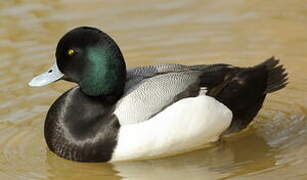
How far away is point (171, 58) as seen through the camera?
8508 mm

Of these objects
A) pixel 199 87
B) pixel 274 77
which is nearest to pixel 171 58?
pixel 274 77

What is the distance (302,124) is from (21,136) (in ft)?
7.12

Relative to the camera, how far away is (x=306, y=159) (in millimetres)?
6535

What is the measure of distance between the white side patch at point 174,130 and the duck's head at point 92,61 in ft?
1.24

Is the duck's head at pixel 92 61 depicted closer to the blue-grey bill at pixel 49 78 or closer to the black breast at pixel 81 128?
the blue-grey bill at pixel 49 78

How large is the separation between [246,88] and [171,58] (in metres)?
1.66

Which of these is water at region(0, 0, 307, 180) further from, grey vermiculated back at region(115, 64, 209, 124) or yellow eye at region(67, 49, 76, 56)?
yellow eye at region(67, 49, 76, 56)

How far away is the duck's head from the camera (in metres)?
6.63

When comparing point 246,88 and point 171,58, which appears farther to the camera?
point 171,58

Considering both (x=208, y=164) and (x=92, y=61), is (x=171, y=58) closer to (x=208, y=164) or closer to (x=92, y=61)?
(x=92, y=61)

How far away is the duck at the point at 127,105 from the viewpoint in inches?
259

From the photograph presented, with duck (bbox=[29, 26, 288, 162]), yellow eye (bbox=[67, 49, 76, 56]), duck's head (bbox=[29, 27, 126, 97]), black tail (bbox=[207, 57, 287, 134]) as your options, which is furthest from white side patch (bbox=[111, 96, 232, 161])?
yellow eye (bbox=[67, 49, 76, 56])

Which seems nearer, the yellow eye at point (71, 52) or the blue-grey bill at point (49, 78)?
the yellow eye at point (71, 52)

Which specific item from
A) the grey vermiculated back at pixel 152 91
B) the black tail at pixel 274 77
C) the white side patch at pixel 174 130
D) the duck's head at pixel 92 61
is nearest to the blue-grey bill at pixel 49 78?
the duck's head at pixel 92 61
